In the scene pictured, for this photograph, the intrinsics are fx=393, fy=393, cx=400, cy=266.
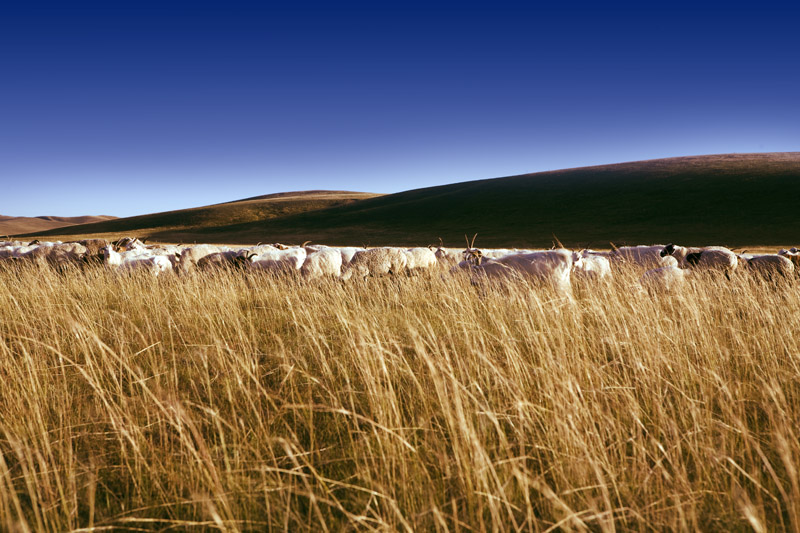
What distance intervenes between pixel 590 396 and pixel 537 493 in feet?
2.91

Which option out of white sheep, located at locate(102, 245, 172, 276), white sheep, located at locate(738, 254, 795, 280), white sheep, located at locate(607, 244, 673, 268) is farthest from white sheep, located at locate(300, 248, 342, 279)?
white sheep, located at locate(738, 254, 795, 280)

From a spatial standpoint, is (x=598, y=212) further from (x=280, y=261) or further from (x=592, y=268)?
(x=280, y=261)

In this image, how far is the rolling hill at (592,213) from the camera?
36.7m

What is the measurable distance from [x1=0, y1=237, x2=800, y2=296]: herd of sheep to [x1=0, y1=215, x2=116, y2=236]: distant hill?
149 m

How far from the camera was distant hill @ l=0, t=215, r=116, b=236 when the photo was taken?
5269 inches

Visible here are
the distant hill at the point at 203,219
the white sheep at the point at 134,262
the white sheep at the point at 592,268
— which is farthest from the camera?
the distant hill at the point at 203,219

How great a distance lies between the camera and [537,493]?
1.93 metres

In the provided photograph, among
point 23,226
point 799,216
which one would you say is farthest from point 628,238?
point 23,226

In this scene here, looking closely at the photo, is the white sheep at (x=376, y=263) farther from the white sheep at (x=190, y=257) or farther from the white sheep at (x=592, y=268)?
the white sheep at (x=592, y=268)

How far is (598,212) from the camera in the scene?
157 ft

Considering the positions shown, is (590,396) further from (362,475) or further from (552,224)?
(552,224)

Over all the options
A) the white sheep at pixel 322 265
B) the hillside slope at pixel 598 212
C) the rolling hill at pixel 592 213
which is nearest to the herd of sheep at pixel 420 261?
the white sheep at pixel 322 265

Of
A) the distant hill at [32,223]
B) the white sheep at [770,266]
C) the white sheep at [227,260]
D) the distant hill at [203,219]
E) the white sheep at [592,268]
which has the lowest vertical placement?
the white sheep at [770,266]

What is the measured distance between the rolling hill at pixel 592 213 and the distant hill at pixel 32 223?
90.6m
